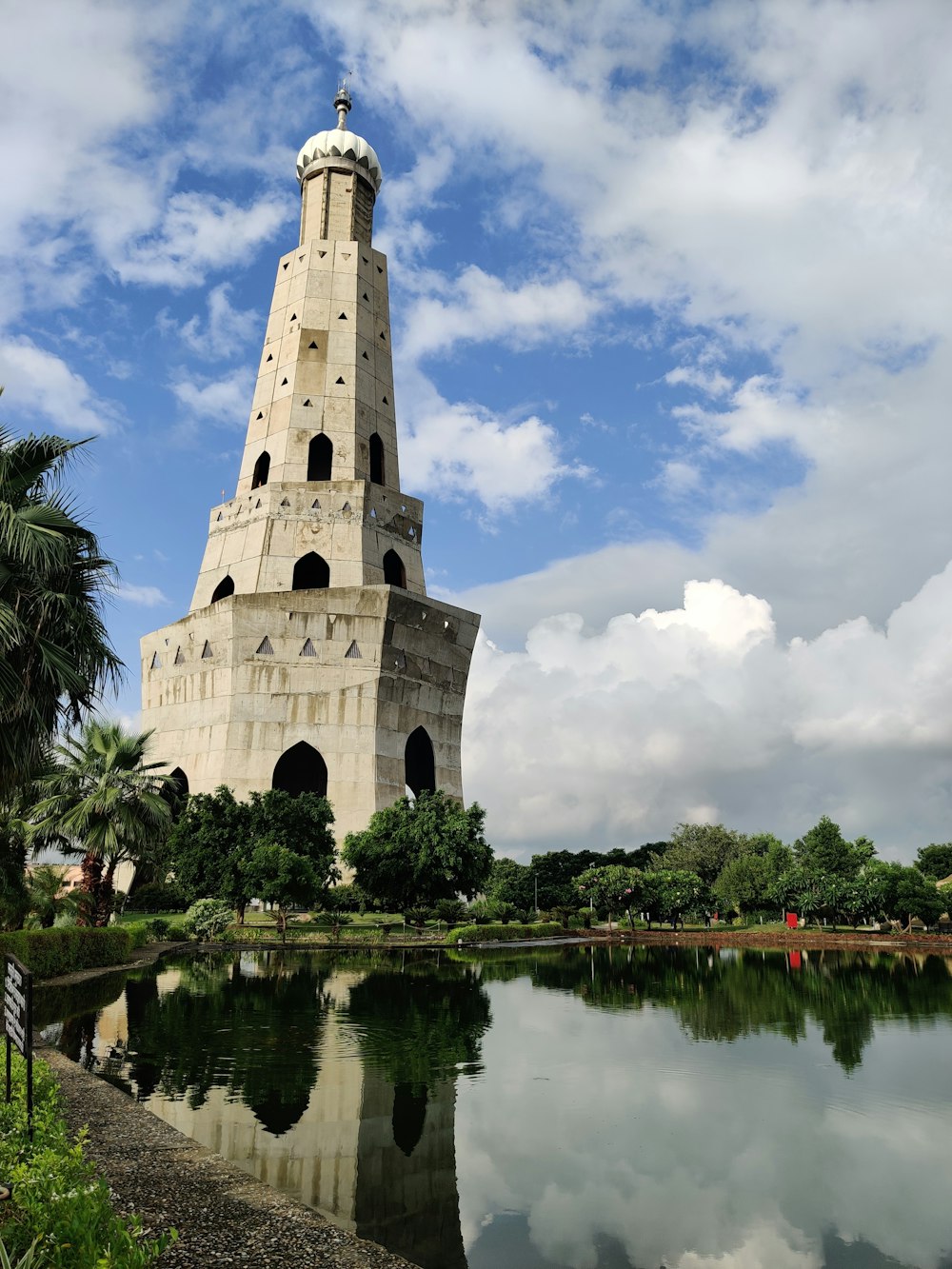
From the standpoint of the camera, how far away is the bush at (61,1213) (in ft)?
17.1

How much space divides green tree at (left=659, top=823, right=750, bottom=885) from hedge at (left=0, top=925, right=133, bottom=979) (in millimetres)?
73478

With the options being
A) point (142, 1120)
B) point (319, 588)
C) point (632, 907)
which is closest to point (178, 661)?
point (319, 588)

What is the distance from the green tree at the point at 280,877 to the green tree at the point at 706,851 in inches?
2493

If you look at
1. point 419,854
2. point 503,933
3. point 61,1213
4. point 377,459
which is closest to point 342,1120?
point 61,1213

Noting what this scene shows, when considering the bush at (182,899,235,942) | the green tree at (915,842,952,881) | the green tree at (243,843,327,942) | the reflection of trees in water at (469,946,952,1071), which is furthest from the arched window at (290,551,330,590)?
the green tree at (915,842,952,881)

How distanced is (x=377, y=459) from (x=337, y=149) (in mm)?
18504

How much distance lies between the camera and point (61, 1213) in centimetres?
568

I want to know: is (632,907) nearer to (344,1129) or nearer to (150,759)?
(150,759)

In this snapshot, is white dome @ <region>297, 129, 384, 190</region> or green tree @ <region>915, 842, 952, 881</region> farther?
green tree @ <region>915, 842, 952, 881</region>

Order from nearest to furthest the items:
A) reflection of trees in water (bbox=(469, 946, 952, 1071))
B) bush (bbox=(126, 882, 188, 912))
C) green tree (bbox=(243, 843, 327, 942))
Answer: reflection of trees in water (bbox=(469, 946, 952, 1071))
green tree (bbox=(243, 843, 327, 942))
bush (bbox=(126, 882, 188, 912))

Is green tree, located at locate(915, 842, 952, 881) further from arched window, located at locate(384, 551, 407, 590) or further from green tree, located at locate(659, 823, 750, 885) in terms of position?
arched window, located at locate(384, 551, 407, 590)

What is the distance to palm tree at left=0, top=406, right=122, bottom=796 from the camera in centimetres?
1277

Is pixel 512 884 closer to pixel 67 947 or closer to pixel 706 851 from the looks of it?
pixel 706 851

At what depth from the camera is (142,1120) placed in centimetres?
894
